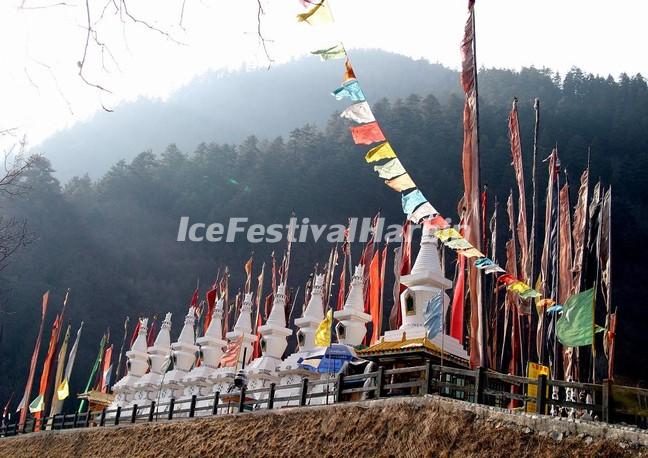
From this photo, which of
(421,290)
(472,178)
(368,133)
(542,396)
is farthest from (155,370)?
(542,396)

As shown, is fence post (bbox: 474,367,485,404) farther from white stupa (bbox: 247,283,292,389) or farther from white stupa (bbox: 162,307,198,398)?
white stupa (bbox: 162,307,198,398)

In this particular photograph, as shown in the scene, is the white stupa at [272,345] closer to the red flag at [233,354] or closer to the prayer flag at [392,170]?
the red flag at [233,354]

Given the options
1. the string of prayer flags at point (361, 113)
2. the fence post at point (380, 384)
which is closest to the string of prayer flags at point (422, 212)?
the string of prayer flags at point (361, 113)

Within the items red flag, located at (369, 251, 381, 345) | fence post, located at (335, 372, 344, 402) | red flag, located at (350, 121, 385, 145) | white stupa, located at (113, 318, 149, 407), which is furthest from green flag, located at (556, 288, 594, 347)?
white stupa, located at (113, 318, 149, 407)

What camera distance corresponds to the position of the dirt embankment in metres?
12.9

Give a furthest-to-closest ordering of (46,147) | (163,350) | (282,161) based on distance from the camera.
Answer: (46,147)
(282,161)
(163,350)

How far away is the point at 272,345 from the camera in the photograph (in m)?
29.0

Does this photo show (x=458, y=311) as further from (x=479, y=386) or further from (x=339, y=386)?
(x=479, y=386)

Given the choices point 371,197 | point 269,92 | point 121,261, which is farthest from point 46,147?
point 371,197

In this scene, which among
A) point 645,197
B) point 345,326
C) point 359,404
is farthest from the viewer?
point 645,197

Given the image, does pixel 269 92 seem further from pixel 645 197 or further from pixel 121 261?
pixel 645 197

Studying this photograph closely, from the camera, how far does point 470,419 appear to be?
1440 centimetres

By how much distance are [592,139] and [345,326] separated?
2183 inches

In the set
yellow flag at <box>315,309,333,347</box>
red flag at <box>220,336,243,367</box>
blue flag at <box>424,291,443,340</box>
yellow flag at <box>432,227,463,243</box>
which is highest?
yellow flag at <box>432,227,463,243</box>
